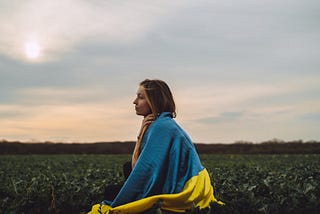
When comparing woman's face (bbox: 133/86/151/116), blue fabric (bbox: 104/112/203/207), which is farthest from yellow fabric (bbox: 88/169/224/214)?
woman's face (bbox: 133/86/151/116)

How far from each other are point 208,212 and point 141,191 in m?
0.81

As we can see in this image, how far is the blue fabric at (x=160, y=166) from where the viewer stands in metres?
5.50

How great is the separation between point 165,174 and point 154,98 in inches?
35.7

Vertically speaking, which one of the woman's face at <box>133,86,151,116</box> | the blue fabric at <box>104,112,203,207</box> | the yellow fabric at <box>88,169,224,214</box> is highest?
the woman's face at <box>133,86,151,116</box>

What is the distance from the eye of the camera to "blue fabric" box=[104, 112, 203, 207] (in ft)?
18.1

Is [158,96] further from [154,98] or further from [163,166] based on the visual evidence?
[163,166]

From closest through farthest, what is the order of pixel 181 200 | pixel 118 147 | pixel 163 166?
pixel 181 200 < pixel 163 166 < pixel 118 147

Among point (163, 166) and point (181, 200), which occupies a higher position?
point (163, 166)

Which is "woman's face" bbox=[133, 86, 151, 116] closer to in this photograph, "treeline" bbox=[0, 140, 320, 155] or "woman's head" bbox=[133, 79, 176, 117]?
"woman's head" bbox=[133, 79, 176, 117]

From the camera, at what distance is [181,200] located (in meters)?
5.43

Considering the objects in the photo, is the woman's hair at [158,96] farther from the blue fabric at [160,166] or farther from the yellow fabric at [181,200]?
the yellow fabric at [181,200]

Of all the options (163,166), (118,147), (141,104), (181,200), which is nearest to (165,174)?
(163,166)

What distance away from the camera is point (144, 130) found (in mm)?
5699

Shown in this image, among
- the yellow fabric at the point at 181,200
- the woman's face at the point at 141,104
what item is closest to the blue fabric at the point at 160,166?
the yellow fabric at the point at 181,200
